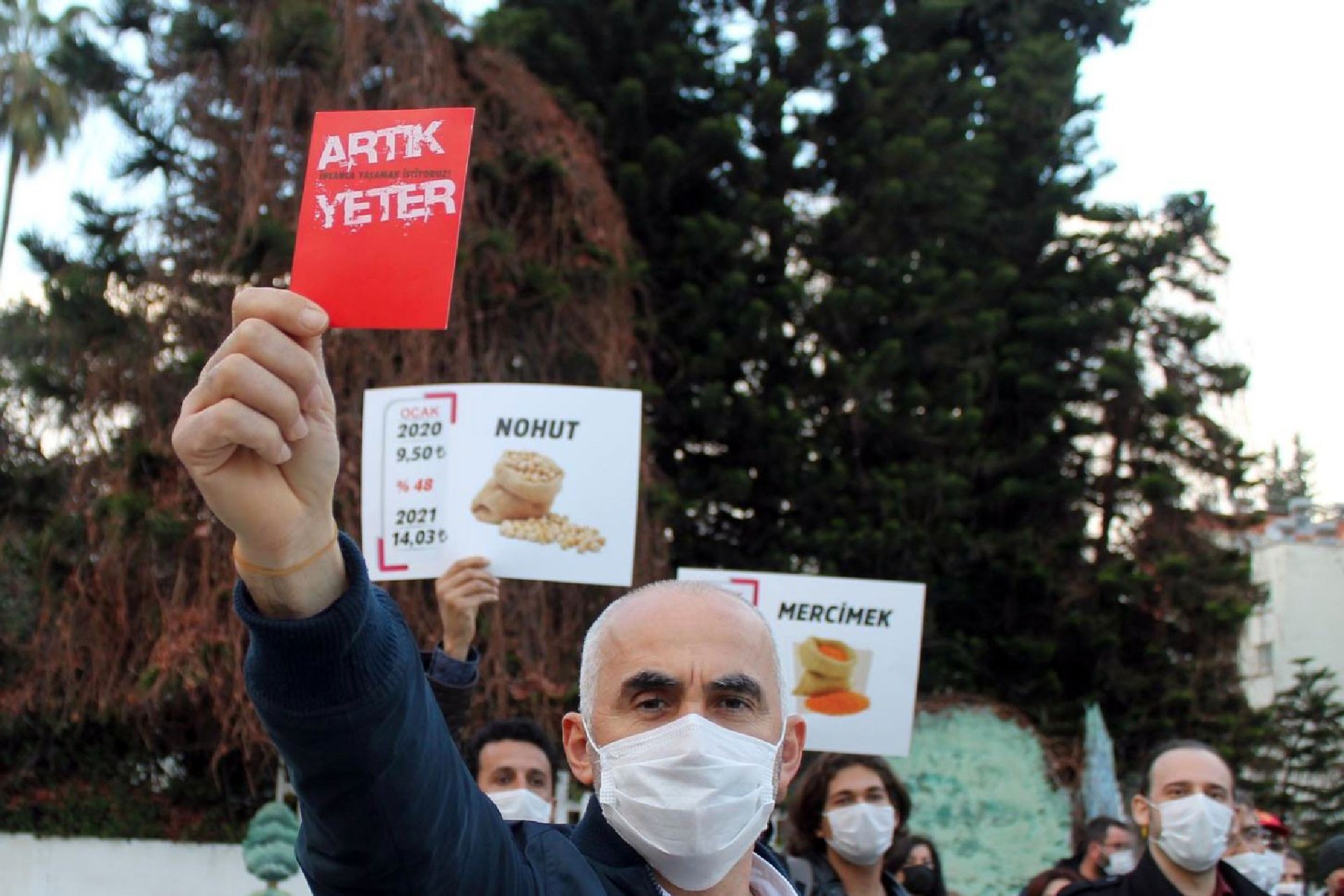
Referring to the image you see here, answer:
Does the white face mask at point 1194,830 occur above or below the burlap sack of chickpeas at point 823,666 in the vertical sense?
below

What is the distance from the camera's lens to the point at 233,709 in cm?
1015

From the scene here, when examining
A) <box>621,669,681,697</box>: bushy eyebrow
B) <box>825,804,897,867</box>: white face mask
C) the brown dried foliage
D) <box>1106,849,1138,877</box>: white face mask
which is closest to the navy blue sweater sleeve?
<box>621,669,681,697</box>: bushy eyebrow

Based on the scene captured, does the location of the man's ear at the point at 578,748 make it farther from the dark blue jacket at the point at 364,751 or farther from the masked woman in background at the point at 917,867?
the masked woman in background at the point at 917,867

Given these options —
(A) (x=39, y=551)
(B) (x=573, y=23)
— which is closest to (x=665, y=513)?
(A) (x=39, y=551)

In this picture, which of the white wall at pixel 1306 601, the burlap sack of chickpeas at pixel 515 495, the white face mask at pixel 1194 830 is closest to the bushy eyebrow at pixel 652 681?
the white face mask at pixel 1194 830

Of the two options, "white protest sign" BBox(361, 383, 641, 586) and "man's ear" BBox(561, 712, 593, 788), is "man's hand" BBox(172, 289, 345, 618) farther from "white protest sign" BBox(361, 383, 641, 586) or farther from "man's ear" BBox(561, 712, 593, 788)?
"white protest sign" BBox(361, 383, 641, 586)

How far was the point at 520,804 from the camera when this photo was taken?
175 inches

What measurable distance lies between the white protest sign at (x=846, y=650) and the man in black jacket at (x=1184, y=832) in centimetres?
137

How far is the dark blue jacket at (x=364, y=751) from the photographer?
1.50 meters

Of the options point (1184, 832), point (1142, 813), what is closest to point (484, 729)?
point (1142, 813)

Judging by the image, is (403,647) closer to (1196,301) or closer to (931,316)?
(931,316)

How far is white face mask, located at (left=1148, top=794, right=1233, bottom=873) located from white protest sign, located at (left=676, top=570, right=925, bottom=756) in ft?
5.04

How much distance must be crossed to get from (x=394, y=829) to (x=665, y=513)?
11245 mm

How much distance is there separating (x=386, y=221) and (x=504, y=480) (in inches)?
145
